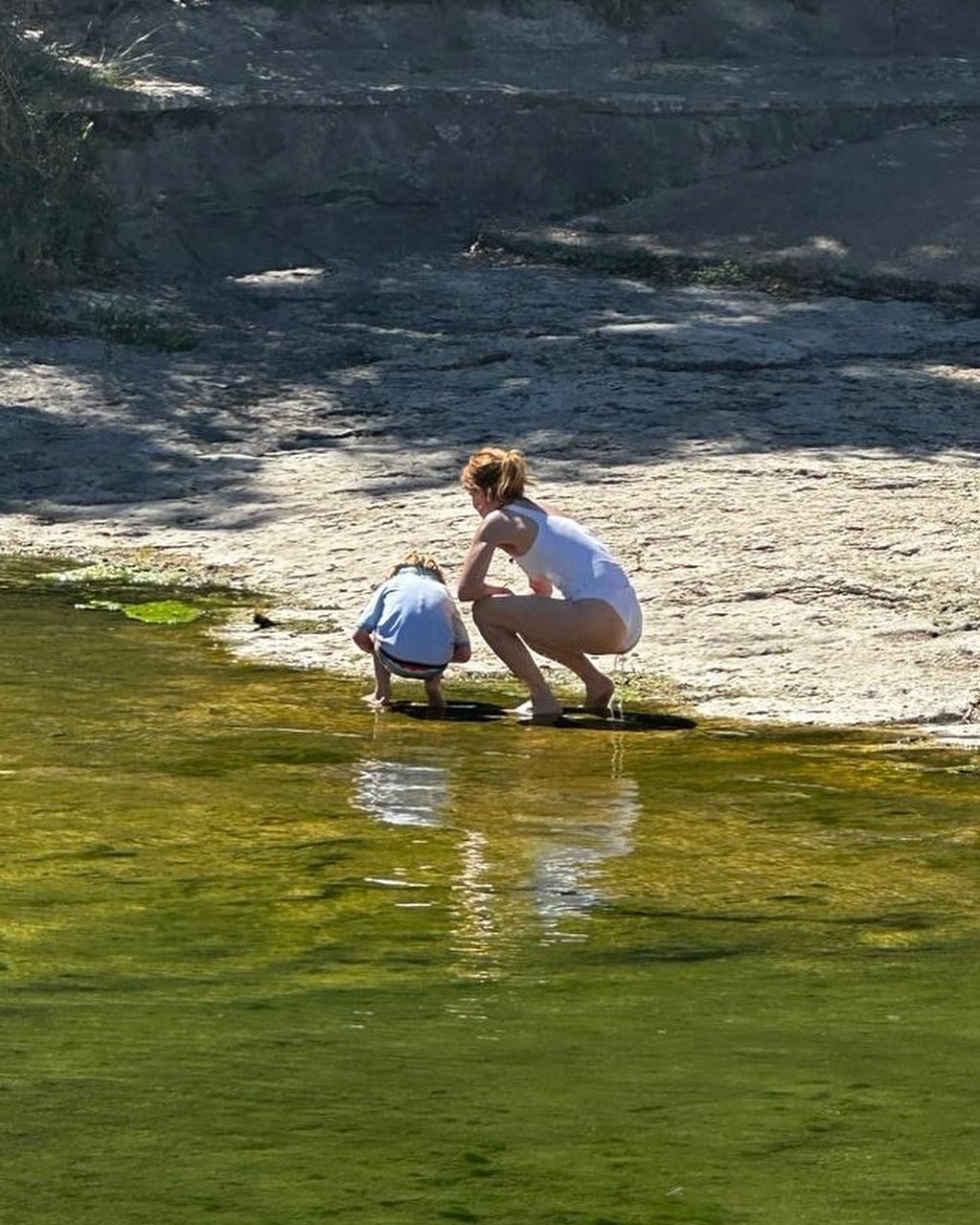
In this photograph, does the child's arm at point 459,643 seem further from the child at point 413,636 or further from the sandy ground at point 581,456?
the sandy ground at point 581,456

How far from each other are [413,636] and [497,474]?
24.1 inches

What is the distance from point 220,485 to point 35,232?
12.8 feet

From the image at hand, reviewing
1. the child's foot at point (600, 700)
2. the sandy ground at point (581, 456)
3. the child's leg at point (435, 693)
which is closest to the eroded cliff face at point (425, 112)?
the sandy ground at point (581, 456)

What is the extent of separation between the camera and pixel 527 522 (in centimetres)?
827

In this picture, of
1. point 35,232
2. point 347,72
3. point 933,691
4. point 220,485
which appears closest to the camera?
point 933,691

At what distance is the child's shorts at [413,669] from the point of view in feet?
26.6

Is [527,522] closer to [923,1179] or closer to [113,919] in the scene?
[113,919]

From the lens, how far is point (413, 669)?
8.12 meters

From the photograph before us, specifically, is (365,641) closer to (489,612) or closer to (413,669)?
(413,669)

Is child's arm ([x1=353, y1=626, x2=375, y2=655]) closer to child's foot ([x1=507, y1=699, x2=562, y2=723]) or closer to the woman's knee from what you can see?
the woman's knee

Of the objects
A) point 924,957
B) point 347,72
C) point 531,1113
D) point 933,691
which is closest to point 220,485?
point 933,691

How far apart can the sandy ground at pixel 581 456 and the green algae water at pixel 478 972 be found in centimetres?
129

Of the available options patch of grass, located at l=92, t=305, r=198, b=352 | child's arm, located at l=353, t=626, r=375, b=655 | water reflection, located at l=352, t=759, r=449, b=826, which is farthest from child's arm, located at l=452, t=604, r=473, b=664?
patch of grass, located at l=92, t=305, r=198, b=352

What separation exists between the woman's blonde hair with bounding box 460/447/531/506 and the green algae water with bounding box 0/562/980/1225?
82cm
